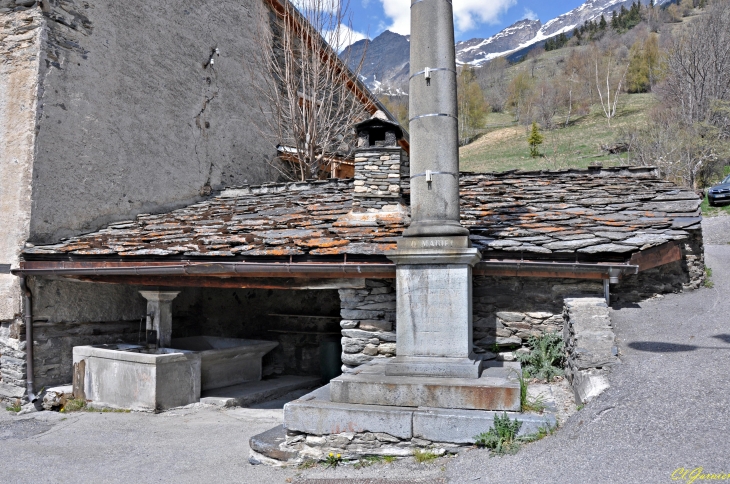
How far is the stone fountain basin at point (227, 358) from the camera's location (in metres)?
7.81

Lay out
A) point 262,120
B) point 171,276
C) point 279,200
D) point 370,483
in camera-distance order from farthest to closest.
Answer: point 262,120 → point 279,200 → point 171,276 → point 370,483

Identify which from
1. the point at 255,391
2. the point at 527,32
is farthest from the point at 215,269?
the point at 527,32

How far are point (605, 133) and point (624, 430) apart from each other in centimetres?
3515

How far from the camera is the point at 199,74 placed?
10.6 m

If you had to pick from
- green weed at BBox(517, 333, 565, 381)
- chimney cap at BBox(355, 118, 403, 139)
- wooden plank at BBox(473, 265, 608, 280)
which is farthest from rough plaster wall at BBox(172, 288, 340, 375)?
green weed at BBox(517, 333, 565, 381)

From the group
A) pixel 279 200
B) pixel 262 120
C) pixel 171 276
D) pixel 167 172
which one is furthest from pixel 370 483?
pixel 262 120

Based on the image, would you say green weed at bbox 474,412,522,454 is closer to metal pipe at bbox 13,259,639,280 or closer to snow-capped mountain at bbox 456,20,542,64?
metal pipe at bbox 13,259,639,280

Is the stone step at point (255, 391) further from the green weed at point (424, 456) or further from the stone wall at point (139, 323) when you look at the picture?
the green weed at point (424, 456)

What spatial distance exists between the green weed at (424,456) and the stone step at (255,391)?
380 cm

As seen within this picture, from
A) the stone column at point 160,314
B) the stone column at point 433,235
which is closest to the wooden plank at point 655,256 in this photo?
the stone column at point 433,235

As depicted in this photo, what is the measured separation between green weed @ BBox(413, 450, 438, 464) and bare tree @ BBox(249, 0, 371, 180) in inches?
363

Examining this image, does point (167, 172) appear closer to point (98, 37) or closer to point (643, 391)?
point (98, 37)

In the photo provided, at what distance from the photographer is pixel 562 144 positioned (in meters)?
34.8

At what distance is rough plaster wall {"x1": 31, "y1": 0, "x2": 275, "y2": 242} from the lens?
8.05 metres
